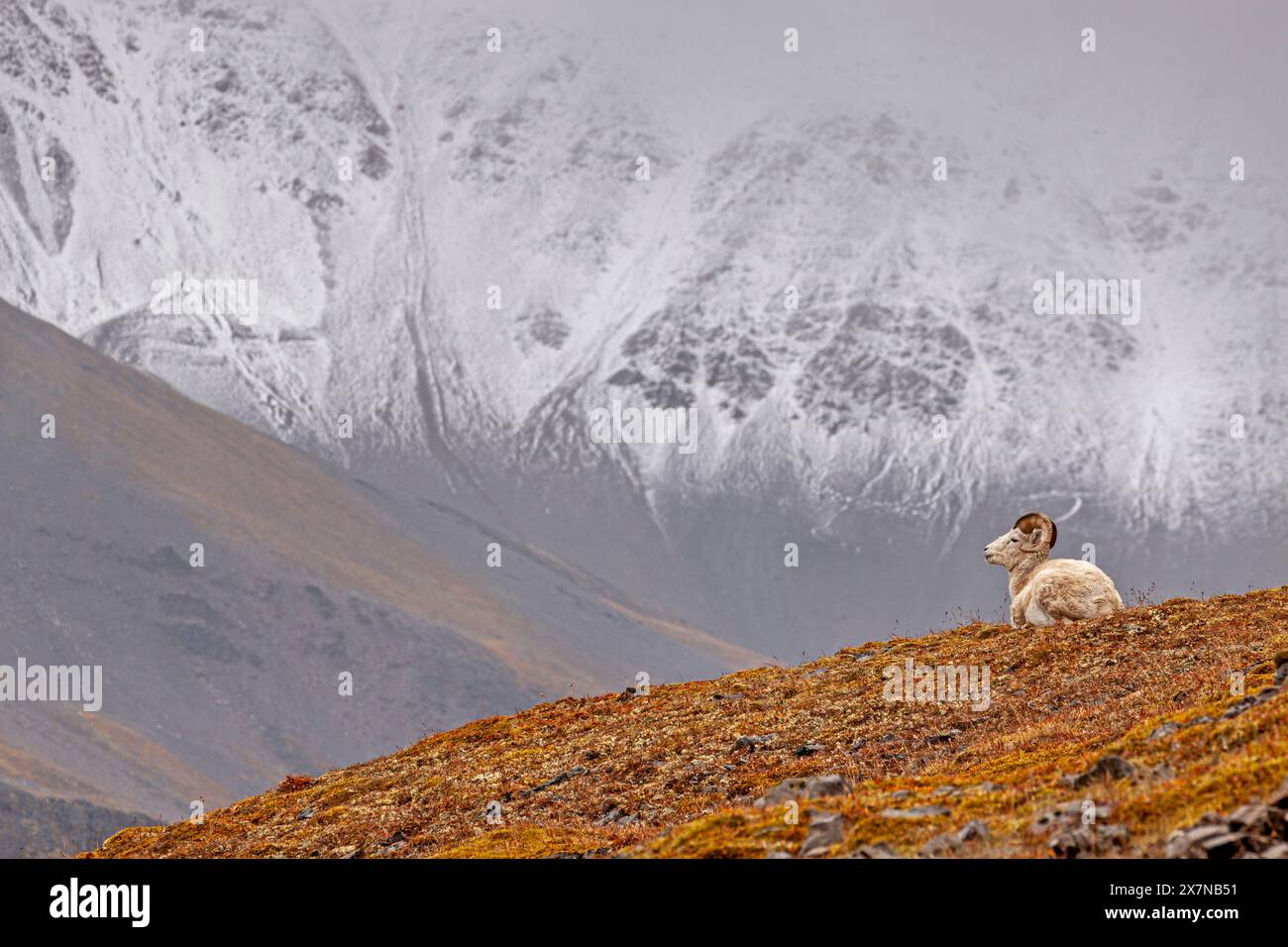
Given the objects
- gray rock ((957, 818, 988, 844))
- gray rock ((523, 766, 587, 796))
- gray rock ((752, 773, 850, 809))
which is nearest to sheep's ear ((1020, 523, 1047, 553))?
gray rock ((523, 766, 587, 796))

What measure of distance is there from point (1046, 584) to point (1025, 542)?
246 cm

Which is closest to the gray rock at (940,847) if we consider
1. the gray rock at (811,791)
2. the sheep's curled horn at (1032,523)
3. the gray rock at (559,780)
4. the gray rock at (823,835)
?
the gray rock at (823,835)

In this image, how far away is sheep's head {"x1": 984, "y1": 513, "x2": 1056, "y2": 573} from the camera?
123 feet

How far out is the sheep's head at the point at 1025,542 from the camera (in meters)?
37.4

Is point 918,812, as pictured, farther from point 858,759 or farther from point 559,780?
point 559,780

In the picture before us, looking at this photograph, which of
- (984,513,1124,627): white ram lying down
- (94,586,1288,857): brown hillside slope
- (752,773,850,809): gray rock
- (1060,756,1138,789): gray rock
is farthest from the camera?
(984,513,1124,627): white ram lying down

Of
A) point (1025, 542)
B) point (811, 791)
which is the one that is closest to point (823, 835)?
point (811, 791)

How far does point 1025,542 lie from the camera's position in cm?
3744

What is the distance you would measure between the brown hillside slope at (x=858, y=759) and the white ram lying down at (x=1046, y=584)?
740mm

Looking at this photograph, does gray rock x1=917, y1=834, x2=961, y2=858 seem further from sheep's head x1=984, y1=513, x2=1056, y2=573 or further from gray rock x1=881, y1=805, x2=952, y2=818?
sheep's head x1=984, y1=513, x2=1056, y2=573

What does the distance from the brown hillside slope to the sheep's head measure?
159cm

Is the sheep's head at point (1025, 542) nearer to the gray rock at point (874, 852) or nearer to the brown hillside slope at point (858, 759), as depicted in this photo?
the brown hillside slope at point (858, 759)
